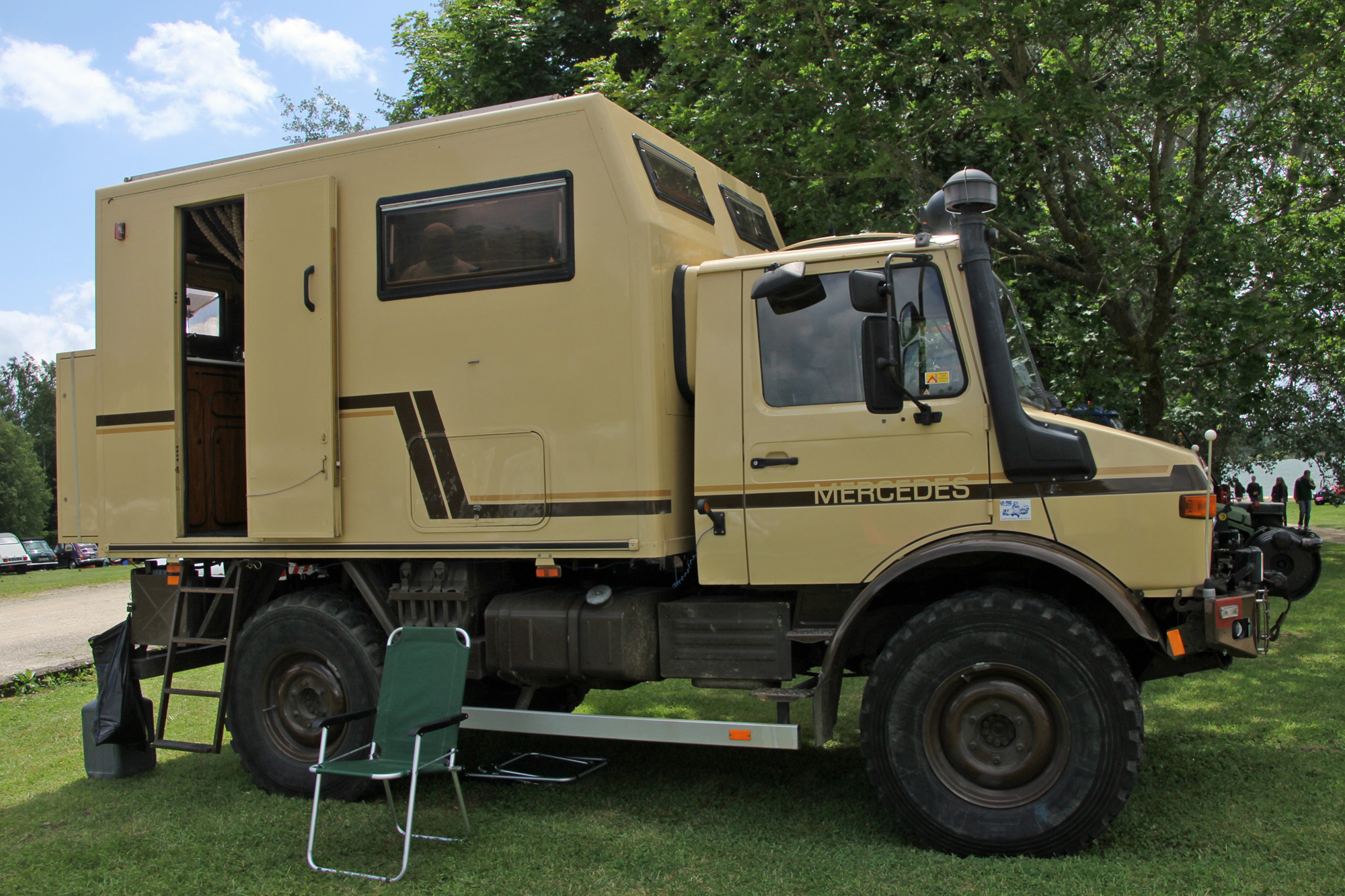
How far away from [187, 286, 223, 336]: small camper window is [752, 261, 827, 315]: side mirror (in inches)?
150

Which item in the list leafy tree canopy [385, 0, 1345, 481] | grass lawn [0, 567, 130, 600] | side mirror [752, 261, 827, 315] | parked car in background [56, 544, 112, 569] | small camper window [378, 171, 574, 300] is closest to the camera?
side mirror [752, 261, 827, 315]

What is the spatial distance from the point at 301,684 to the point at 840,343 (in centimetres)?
363

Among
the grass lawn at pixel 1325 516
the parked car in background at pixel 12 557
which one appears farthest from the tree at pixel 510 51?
the parked car in background at pixel 12 557

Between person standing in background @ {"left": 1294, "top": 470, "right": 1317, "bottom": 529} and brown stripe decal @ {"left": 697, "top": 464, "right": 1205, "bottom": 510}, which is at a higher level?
brown stripe decal @ {"left": 697, "top": 464, "right": 1205, "bottom": 510}

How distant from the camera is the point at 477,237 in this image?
5379 mm

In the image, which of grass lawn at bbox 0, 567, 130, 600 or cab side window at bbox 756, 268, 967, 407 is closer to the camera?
cab side window at bbox 756, 268, 967, 407

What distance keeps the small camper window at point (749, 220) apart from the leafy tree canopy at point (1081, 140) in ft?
11.7

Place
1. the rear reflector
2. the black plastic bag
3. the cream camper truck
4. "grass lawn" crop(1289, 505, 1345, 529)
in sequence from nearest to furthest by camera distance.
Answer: the rear reflector
the cream camper truck
the black plastic bag
"grass lawn" crop(1289, 505, 1345, 529)

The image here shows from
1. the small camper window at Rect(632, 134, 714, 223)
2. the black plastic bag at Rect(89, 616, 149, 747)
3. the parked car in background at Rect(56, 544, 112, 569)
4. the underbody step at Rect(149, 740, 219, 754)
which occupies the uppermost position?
the small camper window at Rect(632, 134, 714, 223)

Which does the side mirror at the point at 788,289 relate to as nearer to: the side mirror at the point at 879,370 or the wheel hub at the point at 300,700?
the side mirror at the point at 879,370

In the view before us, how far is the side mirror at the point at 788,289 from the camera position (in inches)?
186

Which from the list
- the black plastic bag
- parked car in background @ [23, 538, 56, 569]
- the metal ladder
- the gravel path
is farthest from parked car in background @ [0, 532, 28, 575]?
the metal ladder

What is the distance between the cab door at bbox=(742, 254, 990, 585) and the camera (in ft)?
15.1

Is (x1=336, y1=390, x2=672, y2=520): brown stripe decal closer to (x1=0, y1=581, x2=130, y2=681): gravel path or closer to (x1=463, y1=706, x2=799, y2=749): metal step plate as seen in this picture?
(x1=463, y1=706, x2=799, y2=749): metal step plate
